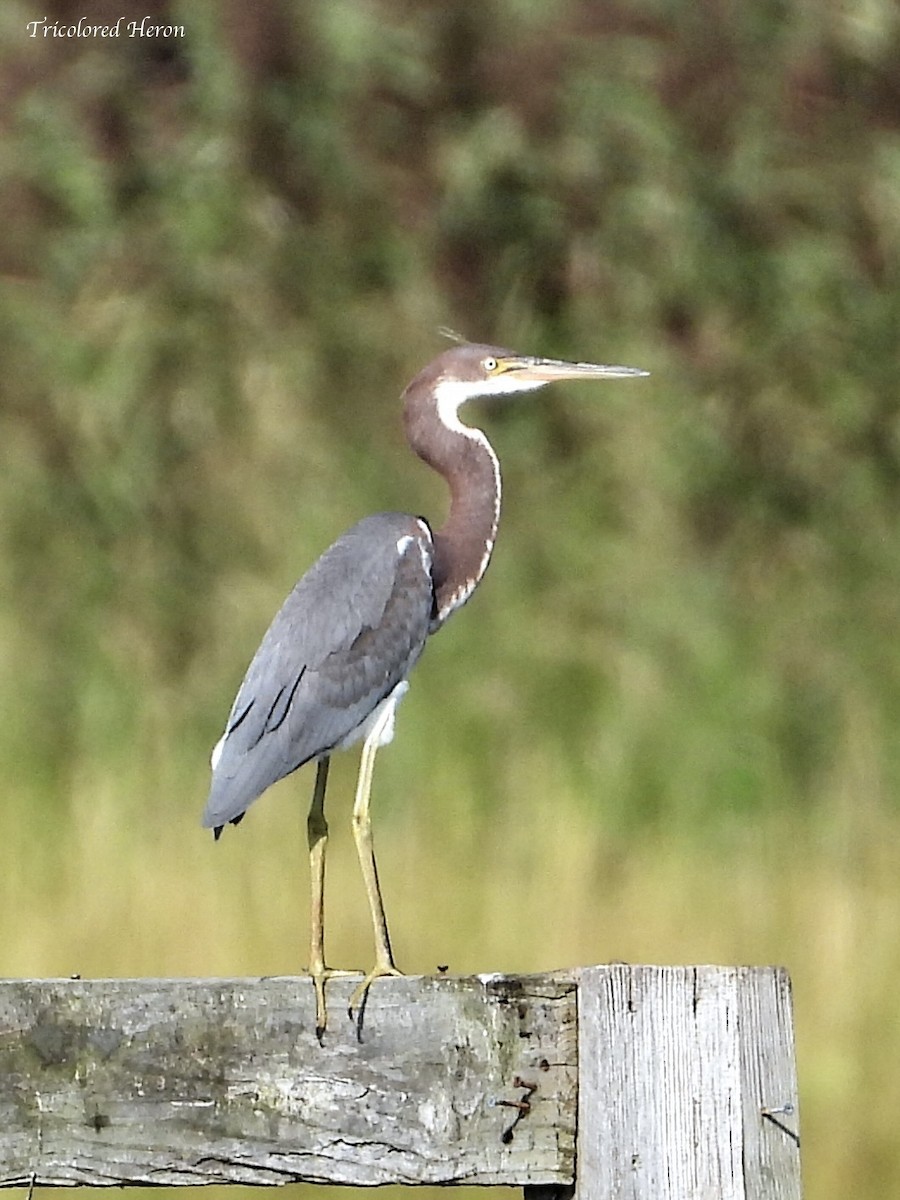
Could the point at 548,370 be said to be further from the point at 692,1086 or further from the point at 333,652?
the point at 692,1086

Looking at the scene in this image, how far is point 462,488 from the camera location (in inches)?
140

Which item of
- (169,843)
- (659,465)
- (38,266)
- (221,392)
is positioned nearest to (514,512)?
(659,465)

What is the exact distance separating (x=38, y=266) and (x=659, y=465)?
1.84 m

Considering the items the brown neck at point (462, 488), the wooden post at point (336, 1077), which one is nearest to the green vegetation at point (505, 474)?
the brown neck at point (462, 488)

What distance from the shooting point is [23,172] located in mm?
6180

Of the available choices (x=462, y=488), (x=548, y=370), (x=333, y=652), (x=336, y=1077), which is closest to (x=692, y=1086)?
(x=336, y=1077)

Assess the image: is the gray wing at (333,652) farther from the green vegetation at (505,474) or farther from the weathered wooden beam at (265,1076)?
the weathered wooden beam at (265,1076)

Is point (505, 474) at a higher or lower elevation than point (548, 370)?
higher

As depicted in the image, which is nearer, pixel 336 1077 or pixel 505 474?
pixel 336 1077

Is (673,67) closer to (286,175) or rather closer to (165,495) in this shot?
(286,175)

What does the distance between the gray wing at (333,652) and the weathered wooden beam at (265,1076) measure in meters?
1.06

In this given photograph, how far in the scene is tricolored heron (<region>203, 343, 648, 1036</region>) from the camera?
3.08 m

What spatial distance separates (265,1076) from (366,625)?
1303 mm

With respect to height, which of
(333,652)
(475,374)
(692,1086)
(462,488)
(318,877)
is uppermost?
(475,374)
